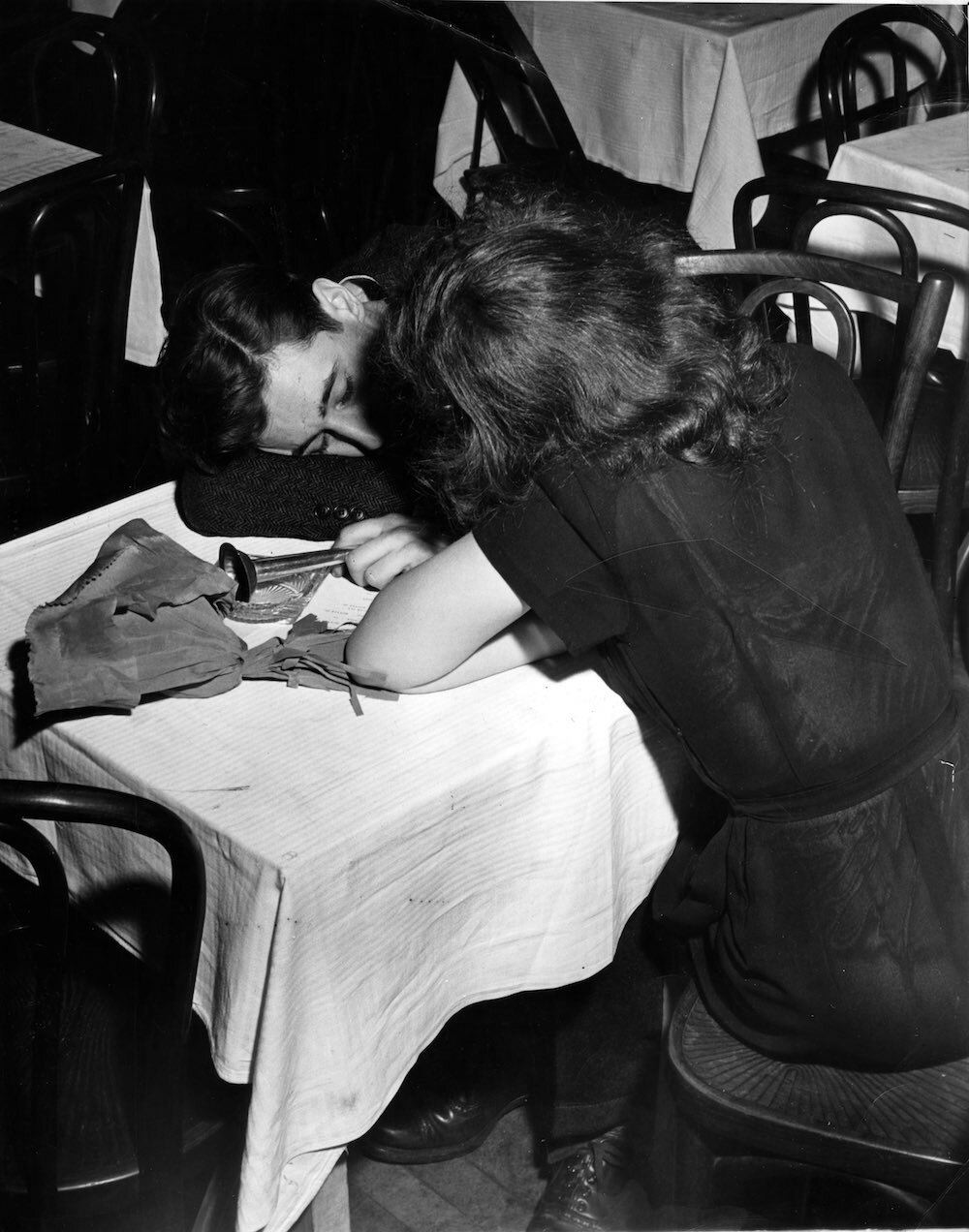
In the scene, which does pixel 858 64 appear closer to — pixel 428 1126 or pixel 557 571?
pixel 557 571

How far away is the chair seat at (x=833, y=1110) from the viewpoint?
1020 millimetres

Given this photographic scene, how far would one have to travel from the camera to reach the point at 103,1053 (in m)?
1.12

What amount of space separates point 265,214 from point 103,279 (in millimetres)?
739

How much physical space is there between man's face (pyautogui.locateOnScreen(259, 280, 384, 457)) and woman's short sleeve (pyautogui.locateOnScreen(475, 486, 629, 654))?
618mm

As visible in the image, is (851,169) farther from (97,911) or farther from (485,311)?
(97,911)

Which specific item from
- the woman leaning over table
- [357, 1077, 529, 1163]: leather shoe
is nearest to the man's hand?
the woman leaning over table

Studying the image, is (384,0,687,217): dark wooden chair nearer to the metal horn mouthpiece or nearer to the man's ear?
the man's ear

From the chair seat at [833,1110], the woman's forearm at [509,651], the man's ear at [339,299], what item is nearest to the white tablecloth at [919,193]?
the man's ear at [339,299]

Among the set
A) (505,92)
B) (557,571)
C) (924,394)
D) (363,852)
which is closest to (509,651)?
(557,571)

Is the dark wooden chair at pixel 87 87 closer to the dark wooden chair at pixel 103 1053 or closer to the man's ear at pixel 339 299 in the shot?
the man's ear at pixel 339 299

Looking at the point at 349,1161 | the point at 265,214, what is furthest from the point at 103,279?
the point at 349,1161

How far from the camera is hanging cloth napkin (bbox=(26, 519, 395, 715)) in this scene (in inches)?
41.5

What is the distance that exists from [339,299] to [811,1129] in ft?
3.78

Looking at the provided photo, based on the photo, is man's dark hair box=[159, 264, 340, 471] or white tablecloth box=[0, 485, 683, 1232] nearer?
white tablecloth box=[0, 485, 683, 1232]
